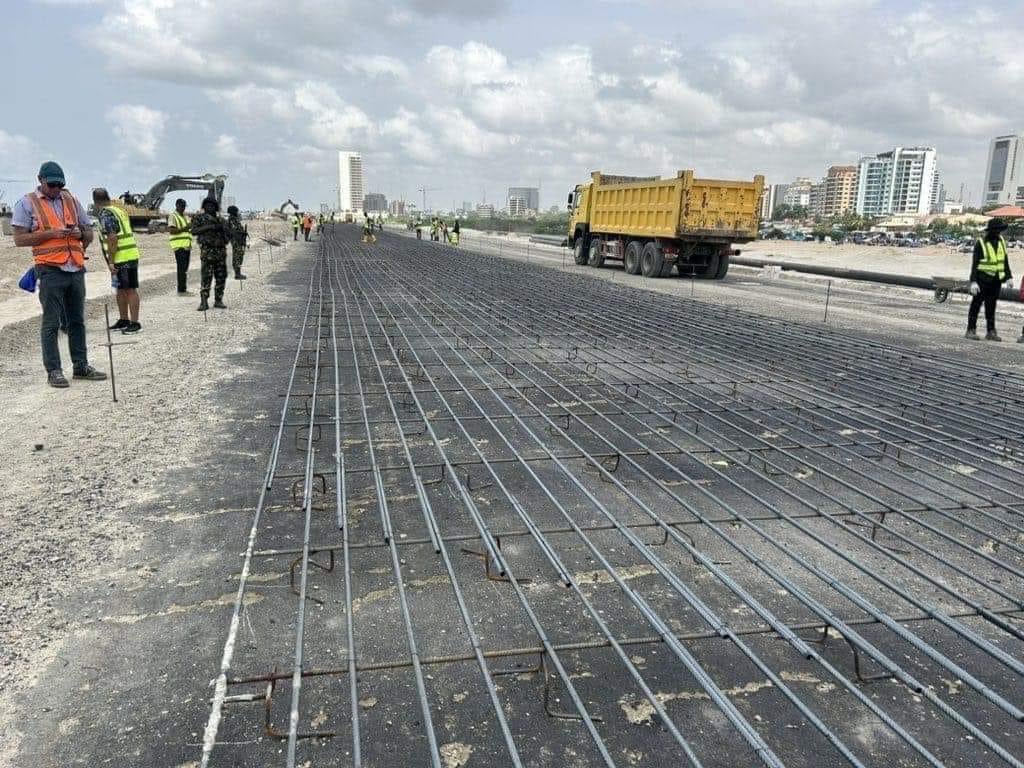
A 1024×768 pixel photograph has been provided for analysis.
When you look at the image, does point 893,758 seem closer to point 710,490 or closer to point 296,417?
point 710,490

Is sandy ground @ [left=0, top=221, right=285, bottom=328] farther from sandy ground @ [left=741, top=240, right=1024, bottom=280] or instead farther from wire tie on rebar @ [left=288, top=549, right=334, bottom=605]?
sandy ground @ [left=741, top=240, right=1024, bottom=280]

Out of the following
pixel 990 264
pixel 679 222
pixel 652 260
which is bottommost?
pixel 652 260

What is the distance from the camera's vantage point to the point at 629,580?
297 cm

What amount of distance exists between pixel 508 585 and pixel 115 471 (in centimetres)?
251

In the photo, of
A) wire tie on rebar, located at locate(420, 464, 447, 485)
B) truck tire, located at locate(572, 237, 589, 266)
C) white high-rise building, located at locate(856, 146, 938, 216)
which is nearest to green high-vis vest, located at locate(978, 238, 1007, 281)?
wire tie on rebar, located at locate(420, 464, 447, 485)

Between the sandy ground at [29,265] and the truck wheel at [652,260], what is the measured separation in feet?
35.5

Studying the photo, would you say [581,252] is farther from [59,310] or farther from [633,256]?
[59,310]

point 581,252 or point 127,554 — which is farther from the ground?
point 581,252

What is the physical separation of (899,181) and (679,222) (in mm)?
168168

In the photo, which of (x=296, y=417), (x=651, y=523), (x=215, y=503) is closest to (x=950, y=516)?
(x=651, y=523)

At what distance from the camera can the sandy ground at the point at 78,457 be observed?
2.68m

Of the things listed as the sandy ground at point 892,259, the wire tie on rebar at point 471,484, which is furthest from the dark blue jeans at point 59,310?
the sandy ground at point 892,259

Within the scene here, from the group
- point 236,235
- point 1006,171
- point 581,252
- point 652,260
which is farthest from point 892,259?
point 1006,171

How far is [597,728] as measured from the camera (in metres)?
2.14
